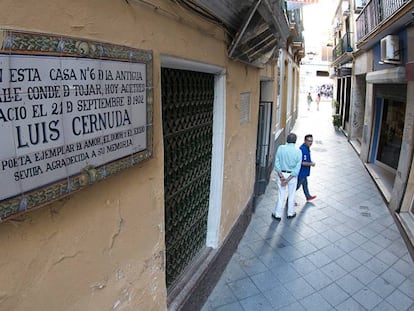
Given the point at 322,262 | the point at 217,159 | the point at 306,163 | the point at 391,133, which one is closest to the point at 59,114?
the point at 217,159

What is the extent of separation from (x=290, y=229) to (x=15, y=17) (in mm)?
5684

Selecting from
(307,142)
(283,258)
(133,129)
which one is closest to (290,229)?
(283,258)

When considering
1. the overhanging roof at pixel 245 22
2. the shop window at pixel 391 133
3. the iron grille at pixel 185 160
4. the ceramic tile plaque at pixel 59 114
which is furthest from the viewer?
the shop window at pixel 391 133

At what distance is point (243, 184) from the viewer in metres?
5.48

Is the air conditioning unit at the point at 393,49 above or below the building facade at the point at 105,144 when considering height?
above

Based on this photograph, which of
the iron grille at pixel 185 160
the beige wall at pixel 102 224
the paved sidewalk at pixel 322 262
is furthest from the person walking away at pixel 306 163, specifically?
the beige wall at pixel 102 224

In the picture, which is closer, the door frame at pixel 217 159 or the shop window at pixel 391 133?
the door frame at pixel 217 159

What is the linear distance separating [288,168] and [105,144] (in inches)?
199

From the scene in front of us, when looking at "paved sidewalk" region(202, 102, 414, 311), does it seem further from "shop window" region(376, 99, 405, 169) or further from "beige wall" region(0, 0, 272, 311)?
"beige wall" region(0, 0, 272, 311)

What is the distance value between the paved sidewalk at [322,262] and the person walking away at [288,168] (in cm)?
26

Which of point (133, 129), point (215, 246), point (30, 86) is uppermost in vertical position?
point (30, 86)

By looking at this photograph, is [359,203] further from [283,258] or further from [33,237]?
[33,237]

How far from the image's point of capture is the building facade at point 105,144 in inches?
50.7

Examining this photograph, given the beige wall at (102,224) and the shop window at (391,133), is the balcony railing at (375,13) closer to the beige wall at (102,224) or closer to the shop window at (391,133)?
the shop window at (391,133)
